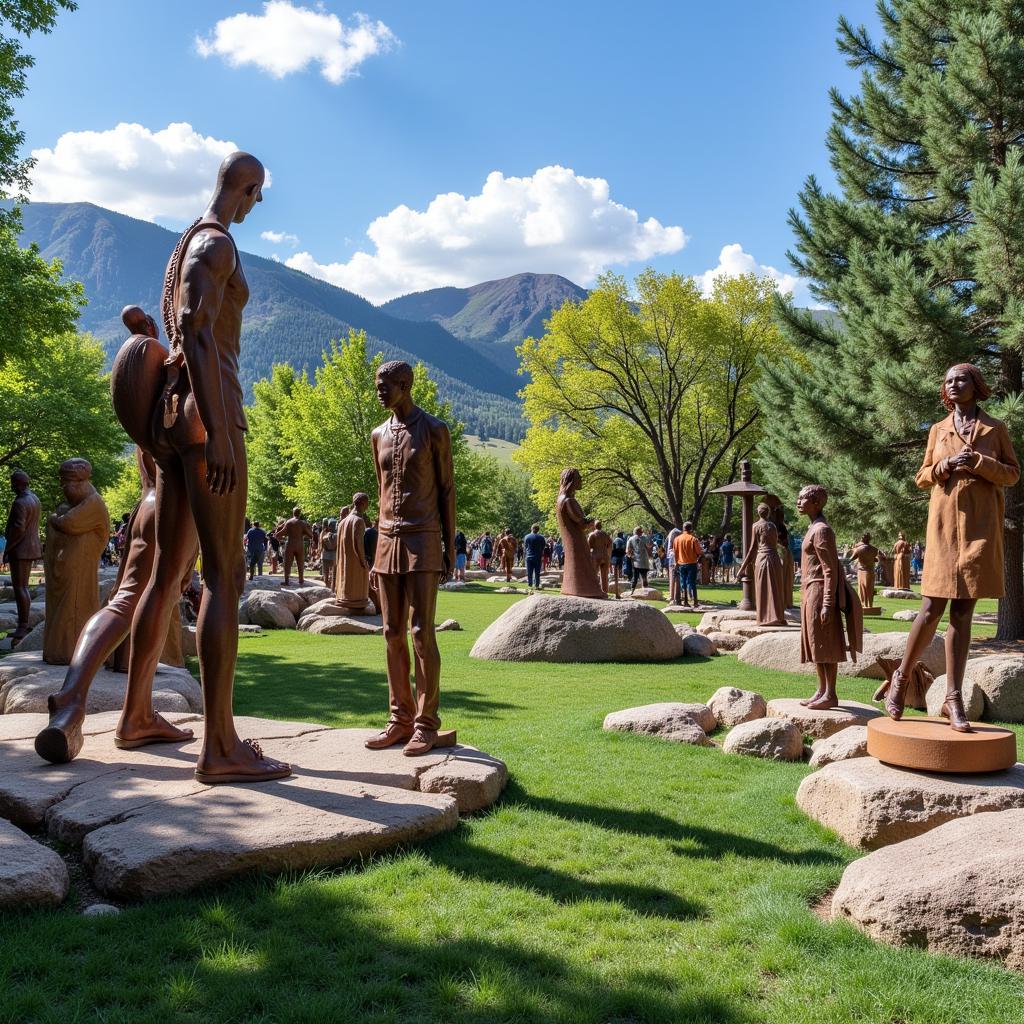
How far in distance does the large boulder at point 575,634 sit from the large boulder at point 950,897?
7822mm

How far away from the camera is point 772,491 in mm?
16750

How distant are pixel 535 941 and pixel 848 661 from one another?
8.38m

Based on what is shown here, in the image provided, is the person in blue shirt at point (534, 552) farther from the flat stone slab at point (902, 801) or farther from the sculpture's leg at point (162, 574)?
the sculpture's leg at point (162, 574)

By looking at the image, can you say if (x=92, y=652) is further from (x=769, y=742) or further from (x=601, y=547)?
(x=601, y=547)

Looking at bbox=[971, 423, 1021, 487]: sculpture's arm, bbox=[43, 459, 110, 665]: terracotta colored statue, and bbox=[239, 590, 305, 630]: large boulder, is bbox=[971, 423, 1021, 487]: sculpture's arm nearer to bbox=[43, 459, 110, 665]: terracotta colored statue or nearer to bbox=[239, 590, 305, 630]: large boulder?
bbox=[43, 459, 110, 665]: terracotta colored statue

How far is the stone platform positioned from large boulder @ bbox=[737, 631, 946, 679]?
6.54 metres

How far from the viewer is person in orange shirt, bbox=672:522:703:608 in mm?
19375

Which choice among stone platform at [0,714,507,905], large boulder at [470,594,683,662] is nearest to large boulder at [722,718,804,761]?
stone platform at [0,714,507,905]

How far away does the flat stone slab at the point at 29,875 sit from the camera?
3.04 metres

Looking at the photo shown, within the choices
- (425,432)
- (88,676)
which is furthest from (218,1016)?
(425,432)

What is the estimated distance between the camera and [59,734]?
13.9ft

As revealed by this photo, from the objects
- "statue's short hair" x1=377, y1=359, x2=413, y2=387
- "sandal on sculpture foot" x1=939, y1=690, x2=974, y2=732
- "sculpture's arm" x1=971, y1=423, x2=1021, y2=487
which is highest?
"statue's short hair" x1=377, y1=359, x2=413, y2=387

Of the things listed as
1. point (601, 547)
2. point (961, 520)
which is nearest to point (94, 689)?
point (961, 520)

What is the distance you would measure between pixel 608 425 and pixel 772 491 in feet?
53.4
